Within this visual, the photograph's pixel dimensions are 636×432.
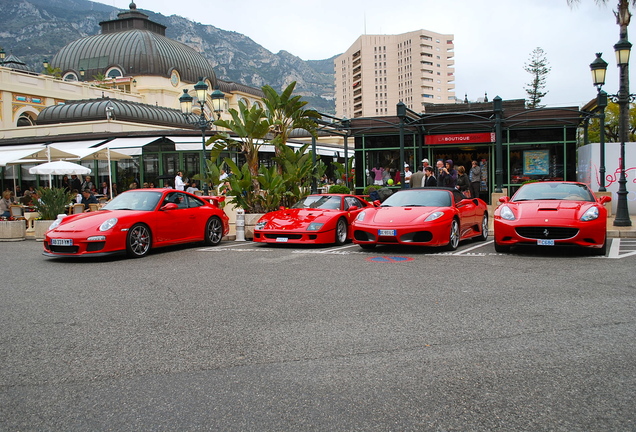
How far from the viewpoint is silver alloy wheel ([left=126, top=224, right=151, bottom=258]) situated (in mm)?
11101

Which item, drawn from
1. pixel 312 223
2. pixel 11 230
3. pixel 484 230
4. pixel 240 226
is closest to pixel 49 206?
pixel 11 230

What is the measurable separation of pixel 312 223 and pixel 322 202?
138cm

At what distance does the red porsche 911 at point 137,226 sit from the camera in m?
10.8

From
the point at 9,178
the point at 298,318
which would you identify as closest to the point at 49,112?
the point at 9,178

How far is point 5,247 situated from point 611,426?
14699 millimetres

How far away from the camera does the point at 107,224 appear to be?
1097cm

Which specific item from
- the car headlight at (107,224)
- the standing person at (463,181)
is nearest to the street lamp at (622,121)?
the standing person at (463,181)

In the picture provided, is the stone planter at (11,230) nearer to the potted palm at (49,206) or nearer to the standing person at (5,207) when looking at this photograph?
the potted palm at (49,206)

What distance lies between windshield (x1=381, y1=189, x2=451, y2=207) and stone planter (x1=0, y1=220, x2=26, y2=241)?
36.3 feet

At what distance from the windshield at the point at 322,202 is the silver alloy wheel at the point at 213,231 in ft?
6.24

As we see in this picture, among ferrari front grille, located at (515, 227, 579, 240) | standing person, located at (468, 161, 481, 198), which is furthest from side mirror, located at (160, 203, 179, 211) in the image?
standing person, located at (468, 161, 481, 198)

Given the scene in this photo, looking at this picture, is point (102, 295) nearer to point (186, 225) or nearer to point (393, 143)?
point (186, 225)

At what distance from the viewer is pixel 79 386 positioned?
12.9 ft

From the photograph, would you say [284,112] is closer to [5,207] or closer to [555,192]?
[555,192]
